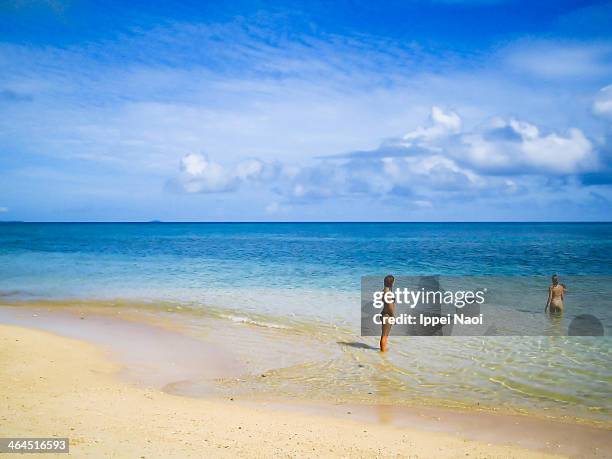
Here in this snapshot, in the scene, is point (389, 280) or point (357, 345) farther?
point (357, 345)

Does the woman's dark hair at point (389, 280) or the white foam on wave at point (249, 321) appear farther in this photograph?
the white foam on wave at point (249, 321)

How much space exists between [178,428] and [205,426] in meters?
0.43

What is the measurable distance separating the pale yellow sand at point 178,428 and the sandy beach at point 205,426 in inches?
0.6

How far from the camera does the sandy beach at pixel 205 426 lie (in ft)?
22.5

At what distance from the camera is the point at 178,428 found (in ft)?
24.6

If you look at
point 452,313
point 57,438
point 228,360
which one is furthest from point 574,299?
point 57,438

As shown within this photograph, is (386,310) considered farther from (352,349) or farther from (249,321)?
(249,321)

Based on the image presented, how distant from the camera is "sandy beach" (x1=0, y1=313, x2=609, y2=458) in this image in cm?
685

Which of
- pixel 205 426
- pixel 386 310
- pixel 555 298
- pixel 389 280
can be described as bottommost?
pixel 205 426

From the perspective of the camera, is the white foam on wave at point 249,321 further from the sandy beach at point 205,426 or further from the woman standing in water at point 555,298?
the woman standing in water at point 555,298

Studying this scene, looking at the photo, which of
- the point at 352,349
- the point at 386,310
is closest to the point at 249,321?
the point at 352,349

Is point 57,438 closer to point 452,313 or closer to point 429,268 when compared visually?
point 452,313

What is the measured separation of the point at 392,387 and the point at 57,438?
683cm

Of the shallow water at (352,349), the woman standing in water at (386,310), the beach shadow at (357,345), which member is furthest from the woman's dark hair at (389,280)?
the beach shadow at (357,345)
